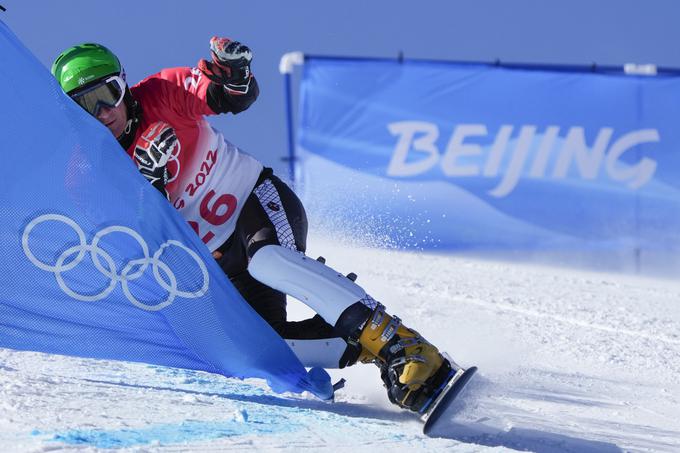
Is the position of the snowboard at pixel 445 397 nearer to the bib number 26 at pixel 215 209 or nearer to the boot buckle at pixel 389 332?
the boot buckle at pixel 389 332

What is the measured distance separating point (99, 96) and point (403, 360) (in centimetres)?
141

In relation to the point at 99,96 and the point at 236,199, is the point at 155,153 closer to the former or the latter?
the point at 99,96

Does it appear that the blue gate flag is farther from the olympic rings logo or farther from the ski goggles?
the ski goggles

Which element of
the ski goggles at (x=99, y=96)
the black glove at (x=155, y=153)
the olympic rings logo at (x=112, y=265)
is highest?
the ski goggles at (x=99, y=96)

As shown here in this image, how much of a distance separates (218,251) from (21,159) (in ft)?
2.93

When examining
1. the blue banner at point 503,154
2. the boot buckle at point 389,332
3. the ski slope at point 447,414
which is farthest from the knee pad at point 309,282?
the blue banner at point 503,154

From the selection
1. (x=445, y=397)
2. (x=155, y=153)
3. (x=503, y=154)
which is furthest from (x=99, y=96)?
(x=503, y=154)

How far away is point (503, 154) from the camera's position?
8.30m

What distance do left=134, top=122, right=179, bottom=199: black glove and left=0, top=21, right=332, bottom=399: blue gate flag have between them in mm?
143

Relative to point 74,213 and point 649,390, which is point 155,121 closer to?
point 74,213

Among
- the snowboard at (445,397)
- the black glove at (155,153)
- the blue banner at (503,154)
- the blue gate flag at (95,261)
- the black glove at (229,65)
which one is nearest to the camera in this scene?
the snowboard at (445,397)

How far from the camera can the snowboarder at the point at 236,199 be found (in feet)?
11.0

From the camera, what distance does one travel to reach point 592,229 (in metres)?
8.29

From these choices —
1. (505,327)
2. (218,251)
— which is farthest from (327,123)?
(218,251)
